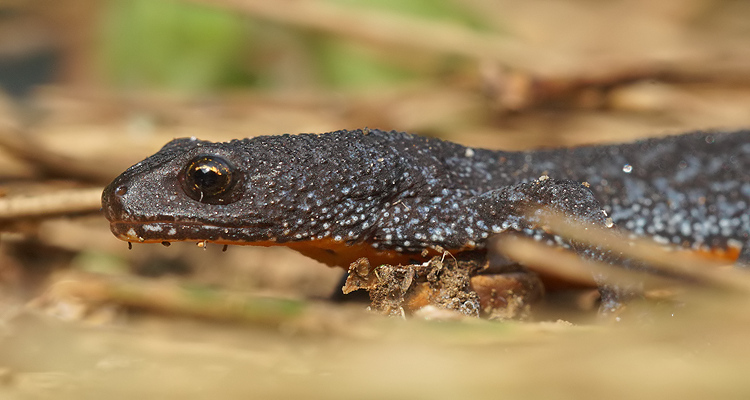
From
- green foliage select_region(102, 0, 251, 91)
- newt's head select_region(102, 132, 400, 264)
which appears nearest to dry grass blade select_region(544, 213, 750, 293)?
newt's head select_region(102, 132, 400, 264)

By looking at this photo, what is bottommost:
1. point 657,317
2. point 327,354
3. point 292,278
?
point 327,354

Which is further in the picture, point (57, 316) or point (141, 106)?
point (141, 106)

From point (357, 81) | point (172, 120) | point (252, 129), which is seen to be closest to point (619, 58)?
point (357, 81)

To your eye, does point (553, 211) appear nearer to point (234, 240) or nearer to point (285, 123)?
point (234, 240)

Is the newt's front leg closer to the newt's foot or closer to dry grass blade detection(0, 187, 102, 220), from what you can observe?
the newt's foot

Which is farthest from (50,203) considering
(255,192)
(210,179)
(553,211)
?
(553,211)

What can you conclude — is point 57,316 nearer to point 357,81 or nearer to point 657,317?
point 657,317
